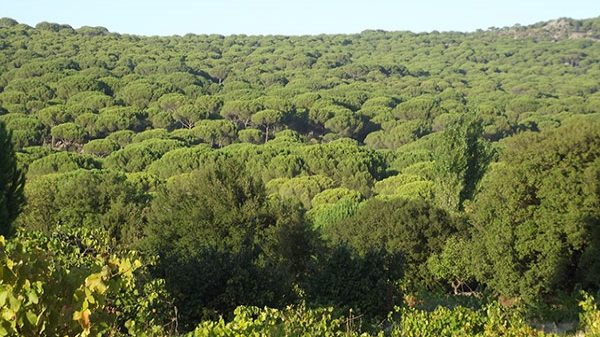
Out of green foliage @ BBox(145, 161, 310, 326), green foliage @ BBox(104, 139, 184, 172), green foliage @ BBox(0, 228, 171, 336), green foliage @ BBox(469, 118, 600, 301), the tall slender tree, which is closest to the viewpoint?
green foliage @ BBox(0, 228, 171, 336)

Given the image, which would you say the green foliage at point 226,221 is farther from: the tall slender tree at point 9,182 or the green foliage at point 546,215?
the green foliage at point 546,215

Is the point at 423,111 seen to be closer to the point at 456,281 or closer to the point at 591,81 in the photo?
the point at 591,81

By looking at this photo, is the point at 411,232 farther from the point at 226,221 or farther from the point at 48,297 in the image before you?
the point at 48,297

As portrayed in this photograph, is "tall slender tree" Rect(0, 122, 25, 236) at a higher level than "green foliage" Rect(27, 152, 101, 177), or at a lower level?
higher

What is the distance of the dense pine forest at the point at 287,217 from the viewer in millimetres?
8938

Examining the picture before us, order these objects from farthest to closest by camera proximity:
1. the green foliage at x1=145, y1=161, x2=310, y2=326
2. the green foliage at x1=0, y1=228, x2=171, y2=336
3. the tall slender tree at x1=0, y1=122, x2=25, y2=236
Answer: the green foliage at x1=145, y1=161, x2=310, y2=326, the tall slender tree at x1=0, y1=122, x2=25, y2=236, the green foliage at x1=0, y1=228, x2=171, y2=336

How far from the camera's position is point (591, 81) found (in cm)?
10962

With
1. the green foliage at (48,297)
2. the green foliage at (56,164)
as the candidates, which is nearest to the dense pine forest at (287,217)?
the green foliage at (48,297)

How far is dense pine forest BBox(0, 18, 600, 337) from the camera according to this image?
8.94m

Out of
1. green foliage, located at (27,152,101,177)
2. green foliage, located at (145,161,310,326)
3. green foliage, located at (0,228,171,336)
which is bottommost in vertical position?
green foliage, located at (27,152,101,177)

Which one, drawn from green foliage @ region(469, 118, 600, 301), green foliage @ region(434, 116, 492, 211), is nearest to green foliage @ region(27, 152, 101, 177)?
green foliage @ region(434, 116, 492, 211)

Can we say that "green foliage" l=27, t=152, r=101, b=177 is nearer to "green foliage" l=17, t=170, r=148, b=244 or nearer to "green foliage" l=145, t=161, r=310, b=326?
"green foliage" l=17, t=170, r=148, b=244

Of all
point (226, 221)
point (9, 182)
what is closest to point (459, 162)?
point (226, 221)

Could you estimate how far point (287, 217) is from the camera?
22.3 meters
